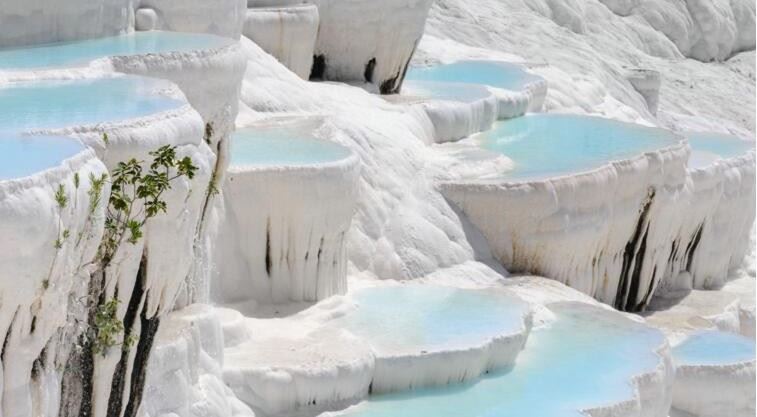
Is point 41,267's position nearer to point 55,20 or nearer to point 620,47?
point 55,20

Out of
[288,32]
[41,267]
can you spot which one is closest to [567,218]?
[288,32]

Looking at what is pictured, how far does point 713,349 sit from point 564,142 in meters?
3.73

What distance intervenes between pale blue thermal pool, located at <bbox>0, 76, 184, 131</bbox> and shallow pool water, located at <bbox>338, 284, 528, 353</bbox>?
3225 millimetres

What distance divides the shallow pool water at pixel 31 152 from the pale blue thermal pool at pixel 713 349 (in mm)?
7754

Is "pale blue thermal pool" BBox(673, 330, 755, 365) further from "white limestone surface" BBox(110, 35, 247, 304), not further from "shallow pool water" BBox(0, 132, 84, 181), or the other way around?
"shallow pool water" BBox(0, 132, 84, 181)

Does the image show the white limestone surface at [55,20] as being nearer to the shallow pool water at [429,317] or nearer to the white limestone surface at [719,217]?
the shallow pool water at [429,317]

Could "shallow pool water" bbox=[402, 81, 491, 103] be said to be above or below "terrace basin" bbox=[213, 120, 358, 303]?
below

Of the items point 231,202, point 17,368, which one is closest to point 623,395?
point 231,202

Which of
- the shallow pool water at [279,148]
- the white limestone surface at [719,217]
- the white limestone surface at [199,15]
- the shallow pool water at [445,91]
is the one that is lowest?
the white limestone surface at [719,217]

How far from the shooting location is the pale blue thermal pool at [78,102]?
991cm

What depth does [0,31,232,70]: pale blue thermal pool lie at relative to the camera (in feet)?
39.1

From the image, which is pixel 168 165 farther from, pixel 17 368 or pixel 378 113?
Answer: pixel 378 113

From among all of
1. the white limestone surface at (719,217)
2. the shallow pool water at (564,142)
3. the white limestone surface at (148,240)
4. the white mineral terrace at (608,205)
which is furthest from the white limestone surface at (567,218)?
the white limestone surface at (148,240)

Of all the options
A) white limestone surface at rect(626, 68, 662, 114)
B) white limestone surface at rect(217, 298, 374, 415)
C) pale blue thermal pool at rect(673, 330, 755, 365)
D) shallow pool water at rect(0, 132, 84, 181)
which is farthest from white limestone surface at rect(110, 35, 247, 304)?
white limestone surface at rect(626, 68, 662, 114)
